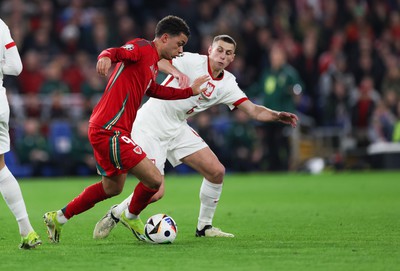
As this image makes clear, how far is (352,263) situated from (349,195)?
26.5ft

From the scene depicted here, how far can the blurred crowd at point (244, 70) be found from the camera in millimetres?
20781

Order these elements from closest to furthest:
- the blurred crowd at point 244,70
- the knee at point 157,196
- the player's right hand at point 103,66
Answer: the player's right hand at point 103,66 → the knee at point 157,196 → the blurred crowd at point 244,70

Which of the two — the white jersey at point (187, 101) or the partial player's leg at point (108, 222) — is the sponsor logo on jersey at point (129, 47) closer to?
the white jersey at point (187, 101)

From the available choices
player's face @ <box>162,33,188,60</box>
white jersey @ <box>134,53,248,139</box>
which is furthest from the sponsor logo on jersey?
white jersey @ <box>134,53,248,139</box>

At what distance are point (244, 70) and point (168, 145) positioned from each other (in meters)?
12.6

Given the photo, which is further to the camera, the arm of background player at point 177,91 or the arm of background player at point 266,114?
the arm of background player at point 266,114

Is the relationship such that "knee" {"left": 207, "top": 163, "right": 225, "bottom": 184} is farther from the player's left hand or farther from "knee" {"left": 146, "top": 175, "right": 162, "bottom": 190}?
"knee" {"left": 146, "top": 175, "right": 162, "bottom": 190}

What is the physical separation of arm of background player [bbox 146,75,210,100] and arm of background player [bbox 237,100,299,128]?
1.01m

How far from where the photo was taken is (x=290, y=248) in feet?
27.3

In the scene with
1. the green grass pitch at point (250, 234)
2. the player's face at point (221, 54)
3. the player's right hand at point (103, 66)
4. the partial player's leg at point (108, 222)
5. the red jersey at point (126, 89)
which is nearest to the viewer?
the green grass pitch at point (250, 234)

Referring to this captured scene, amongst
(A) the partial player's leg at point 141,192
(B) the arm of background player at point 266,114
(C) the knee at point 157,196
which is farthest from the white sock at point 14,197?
(B) the arm of background player at point 266,114

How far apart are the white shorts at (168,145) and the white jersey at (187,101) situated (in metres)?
0.06

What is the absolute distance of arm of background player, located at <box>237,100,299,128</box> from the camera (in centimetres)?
956

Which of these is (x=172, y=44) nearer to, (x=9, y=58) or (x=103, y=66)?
(x=103, y=66)
